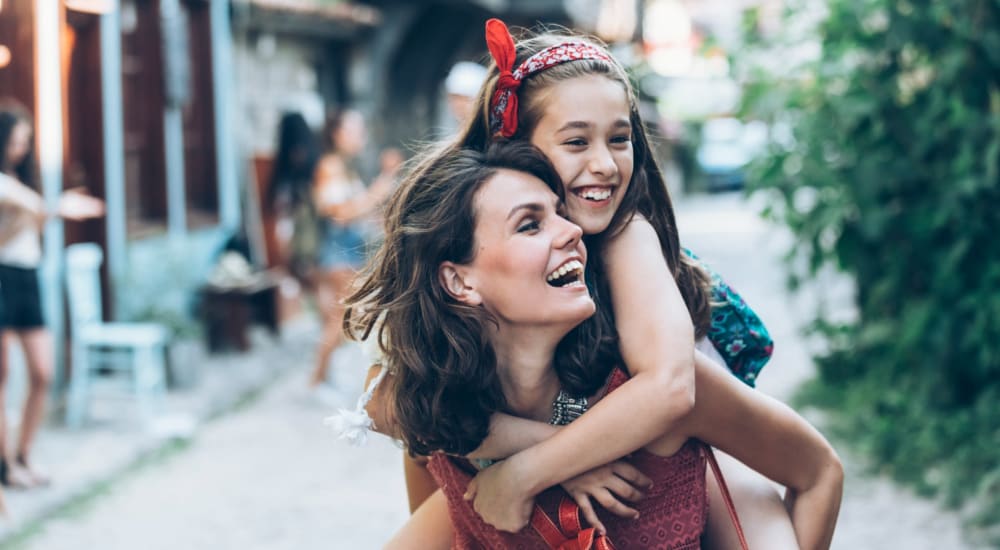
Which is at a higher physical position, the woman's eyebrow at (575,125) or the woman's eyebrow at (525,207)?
the woman's eyebrow at (575,125)

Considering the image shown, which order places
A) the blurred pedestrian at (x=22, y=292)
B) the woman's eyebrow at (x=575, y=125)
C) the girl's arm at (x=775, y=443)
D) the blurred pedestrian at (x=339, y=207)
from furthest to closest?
the blurred pedestrian at (x=339, y=207) → the blurred pedestrian at (x=22, y=292) → the woman's eyebrow at (x=575, y=125) → the girl's arm at (x=775, y=443)

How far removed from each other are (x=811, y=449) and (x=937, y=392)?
4351mm

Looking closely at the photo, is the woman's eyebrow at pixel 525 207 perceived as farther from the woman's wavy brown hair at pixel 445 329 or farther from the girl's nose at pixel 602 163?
the girl's nose at pixel 602 163

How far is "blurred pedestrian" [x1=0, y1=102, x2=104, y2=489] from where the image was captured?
6090mm

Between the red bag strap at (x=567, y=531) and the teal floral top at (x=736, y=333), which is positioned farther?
the teal floral top at (x=736, y=333)

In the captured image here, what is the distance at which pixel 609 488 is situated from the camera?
72.4 inches

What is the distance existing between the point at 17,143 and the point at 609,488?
17.6 feet

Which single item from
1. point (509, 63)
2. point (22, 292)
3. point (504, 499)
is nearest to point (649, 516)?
point (504, 499)

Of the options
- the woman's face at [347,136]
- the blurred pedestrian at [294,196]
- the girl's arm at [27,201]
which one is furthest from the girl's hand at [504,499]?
the blurred pedestrian at [294,196]

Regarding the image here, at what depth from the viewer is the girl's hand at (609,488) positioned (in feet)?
5.98

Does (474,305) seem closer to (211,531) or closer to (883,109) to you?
(211,531)

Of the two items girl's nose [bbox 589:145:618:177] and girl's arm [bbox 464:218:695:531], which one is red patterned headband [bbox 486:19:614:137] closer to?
girl's nose [bbox 589:145:618:177]

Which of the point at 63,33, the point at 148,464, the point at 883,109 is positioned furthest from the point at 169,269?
the point at 883,109

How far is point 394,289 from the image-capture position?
198cm
